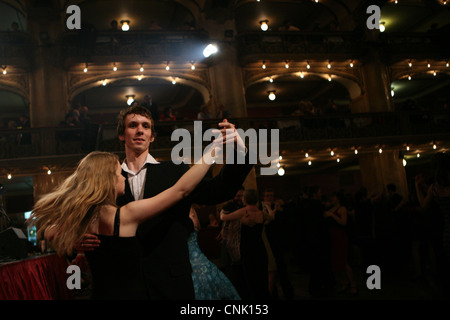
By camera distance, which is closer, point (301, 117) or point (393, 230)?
point (393, 230)

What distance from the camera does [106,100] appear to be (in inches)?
728

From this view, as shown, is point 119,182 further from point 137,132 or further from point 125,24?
point 125,24

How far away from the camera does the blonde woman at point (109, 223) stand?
1.80 metres

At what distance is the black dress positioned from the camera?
1.79 metres

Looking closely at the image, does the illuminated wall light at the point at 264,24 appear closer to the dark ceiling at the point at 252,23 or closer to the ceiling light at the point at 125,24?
the dark ceiling at the point at 252,23

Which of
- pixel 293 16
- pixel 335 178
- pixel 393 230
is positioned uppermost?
pixel 293 16

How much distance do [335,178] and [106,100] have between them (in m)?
13.3

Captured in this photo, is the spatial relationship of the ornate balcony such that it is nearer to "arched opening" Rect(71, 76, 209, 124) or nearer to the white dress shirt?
"arched opening" Rect(71, 76, 209, 124)

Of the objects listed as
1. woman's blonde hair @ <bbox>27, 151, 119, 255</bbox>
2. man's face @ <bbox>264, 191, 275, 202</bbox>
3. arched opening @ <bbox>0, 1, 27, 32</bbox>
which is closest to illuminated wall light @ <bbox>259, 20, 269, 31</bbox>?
arched opening @ <bbox>0, 1, 27, 32</bbox>

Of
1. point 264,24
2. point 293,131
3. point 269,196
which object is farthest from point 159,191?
point 264,24

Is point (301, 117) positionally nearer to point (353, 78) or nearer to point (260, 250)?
point (353, 78)

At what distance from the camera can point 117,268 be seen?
70.7 inches

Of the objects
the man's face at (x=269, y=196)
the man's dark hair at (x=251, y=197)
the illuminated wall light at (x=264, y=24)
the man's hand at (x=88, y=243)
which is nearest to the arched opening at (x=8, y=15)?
the illuminated wall light at (x=264, y=24)
